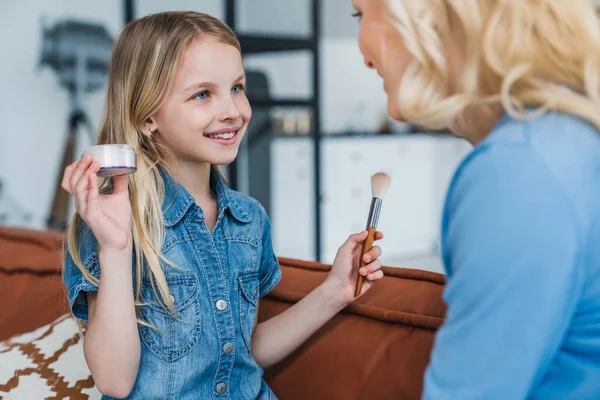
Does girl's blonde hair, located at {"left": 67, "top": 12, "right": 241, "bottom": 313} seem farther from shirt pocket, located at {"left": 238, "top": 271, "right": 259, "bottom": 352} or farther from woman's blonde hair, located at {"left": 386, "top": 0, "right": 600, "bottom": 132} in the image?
woman's blonde hair, located at {"left": 386, "top": 0, "right": 600, "bottom": 132}

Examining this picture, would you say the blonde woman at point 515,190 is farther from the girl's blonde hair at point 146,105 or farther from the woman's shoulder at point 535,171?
the girl's blonde hair at point 146,105

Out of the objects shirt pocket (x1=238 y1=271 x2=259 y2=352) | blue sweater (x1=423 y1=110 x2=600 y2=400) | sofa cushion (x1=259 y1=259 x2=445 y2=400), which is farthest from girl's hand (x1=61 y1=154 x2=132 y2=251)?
blue sweater (x1=423 y1=110 x2=600 y2=400)

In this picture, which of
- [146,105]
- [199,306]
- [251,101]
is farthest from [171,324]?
[251,101]

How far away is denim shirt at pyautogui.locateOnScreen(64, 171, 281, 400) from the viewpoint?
1056 mm

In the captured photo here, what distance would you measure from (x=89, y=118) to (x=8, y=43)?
599 mm

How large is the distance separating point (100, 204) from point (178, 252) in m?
0.17

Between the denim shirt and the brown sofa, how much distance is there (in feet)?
0.27

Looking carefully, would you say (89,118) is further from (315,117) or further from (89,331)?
(89,331)

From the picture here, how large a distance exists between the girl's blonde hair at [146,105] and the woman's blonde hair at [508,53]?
0.48m

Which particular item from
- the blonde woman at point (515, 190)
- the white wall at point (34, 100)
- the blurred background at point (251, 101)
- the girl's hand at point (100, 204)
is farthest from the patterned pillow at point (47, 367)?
the white wall at point (34, 100)

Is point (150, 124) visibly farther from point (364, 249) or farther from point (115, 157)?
point (364, 249)

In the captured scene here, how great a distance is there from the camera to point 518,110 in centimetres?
66

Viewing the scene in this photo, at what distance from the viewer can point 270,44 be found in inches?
174

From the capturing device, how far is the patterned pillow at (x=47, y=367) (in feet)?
4.06
